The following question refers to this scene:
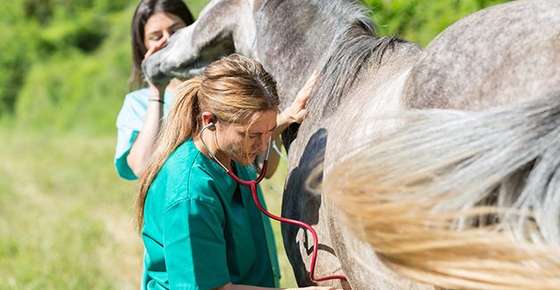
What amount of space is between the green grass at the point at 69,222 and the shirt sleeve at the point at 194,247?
46.1 inches

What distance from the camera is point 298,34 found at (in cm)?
393

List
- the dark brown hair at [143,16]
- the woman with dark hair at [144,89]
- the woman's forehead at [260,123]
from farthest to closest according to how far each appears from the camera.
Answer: the dark brown hair at [143,16] → the woman with dark hair at [144,89] → the woman's forehead at [260,123]

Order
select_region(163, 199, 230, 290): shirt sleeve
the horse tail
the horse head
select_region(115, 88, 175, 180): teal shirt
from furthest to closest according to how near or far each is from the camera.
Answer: select_region(115, 88, 175, 180): teal shirt < the horse head < select_region(163, 199, 230, 290): shirt sleeve < the horse tail

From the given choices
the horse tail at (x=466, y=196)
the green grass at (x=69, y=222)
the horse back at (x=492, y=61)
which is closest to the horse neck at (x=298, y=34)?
the green grass at (x=69, y=222)

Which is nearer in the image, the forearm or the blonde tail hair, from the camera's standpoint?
the blonde tail hair

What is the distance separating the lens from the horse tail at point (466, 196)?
6.91 feet

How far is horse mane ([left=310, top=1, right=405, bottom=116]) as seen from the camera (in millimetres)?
3297

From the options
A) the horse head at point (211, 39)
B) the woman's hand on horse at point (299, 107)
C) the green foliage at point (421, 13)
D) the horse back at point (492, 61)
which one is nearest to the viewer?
the horse back at point (492, 61)

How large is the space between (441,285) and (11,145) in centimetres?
1684

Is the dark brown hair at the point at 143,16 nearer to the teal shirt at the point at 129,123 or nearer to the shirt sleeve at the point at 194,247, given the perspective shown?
the teal shirt at the point at 129,123

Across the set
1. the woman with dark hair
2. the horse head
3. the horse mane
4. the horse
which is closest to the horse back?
the horse

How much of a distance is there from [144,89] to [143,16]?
0.38 metres

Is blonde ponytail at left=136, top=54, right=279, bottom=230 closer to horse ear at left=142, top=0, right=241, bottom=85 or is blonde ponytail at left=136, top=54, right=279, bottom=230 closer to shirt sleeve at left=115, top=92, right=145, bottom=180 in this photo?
horse ear at left=142, top=0, right=241, bottom=85

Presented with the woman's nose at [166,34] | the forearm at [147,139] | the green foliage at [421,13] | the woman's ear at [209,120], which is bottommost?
the forearm at [147,139]
